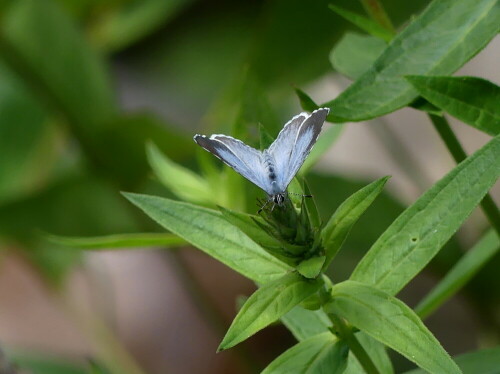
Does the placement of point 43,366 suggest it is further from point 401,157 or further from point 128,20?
point 128,20

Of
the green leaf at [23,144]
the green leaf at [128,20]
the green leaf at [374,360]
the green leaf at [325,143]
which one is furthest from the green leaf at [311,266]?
the green leaf at [128,20]

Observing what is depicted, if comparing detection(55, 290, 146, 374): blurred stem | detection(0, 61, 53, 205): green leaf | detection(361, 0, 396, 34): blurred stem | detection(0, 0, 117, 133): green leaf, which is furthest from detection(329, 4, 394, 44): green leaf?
detection(0, 61, 53, 205): green leaf

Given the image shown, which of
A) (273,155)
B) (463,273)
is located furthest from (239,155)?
(463,273)

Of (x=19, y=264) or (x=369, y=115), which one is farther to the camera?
(x=19, y=264)

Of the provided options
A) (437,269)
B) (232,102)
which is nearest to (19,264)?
(232,102)

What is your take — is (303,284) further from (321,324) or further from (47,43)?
(47,43)

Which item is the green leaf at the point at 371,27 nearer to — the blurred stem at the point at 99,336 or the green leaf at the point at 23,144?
the blurred stem at the point at 99,336

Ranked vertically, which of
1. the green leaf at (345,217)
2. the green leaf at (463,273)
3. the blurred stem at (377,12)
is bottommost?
the green leaf at (463,273)
